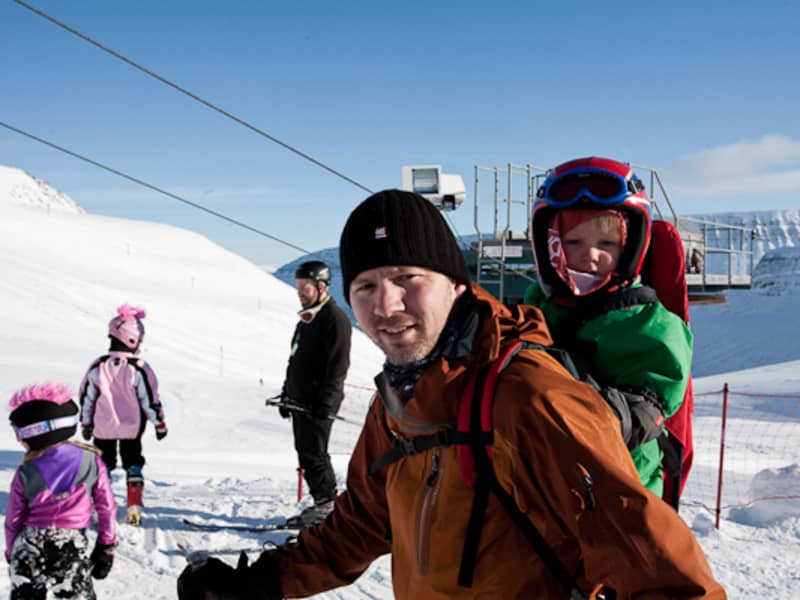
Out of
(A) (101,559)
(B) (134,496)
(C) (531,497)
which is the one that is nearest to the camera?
(C) (531,497)

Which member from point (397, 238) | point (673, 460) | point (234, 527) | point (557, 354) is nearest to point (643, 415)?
point (673, 460)

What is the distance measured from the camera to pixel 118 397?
5.52m

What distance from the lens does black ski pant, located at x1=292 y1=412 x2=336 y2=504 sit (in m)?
5.62

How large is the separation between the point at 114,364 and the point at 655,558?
5393mm

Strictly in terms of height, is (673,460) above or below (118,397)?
above

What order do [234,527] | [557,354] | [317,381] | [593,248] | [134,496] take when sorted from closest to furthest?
[557,354], [593,248], [134,496], [234,527], [317,381]

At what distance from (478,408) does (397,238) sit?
0.48m

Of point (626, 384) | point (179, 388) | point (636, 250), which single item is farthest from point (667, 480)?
point (179, 388)

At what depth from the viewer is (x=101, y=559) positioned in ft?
11.9

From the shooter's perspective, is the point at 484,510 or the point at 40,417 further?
the point at 40,417

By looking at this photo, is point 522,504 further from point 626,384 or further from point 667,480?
point 667,480

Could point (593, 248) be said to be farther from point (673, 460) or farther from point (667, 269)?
point (673, 460)

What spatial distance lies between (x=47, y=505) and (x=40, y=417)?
0.45 m

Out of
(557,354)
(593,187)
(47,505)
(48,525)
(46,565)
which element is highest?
(593,187)
